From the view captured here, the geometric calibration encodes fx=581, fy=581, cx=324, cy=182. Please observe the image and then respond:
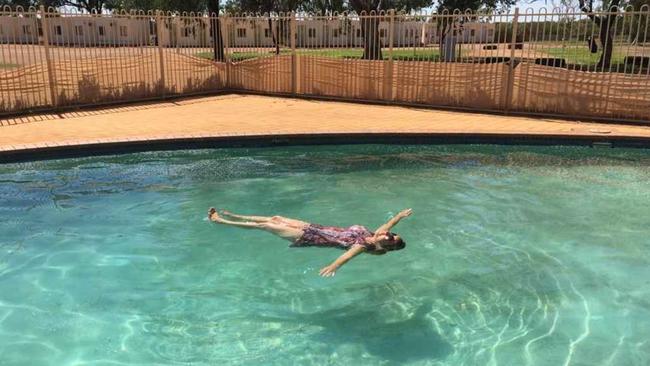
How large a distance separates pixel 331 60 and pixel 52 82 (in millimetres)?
6438

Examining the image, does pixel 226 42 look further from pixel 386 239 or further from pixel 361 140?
pixel 386 239

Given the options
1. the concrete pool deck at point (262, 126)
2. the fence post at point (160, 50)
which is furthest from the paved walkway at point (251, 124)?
the fence post at point (160, 50)

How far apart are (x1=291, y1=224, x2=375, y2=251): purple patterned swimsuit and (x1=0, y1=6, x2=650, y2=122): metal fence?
812 centimetres

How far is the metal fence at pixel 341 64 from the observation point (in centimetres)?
1186

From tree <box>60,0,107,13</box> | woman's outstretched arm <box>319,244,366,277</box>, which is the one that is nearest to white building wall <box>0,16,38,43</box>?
woman's outstretched arm <box>319,244,366,277</box>

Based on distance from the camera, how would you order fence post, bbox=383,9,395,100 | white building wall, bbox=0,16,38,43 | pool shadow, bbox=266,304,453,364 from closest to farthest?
1. pool shadow, bbox=266,304,453,364
2. white building wall, bbox=0,16,38,43
3. fence post, bbox=383,9,395,100

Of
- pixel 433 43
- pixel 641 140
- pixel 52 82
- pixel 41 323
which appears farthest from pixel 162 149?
pixel 433 43

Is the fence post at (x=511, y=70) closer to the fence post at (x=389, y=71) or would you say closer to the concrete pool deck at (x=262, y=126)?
the concrete pool deck at (x=262, y=126)

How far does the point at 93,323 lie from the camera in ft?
15.8

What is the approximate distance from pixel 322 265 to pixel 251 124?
6.11 metres

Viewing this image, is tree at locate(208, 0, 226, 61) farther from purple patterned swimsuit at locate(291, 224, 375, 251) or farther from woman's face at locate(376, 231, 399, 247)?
woman's face at locate(376, 231, 399, 247)

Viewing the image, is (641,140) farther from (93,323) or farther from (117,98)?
(117,98)

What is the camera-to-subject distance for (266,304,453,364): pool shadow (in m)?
4.41

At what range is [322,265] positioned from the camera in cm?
580
